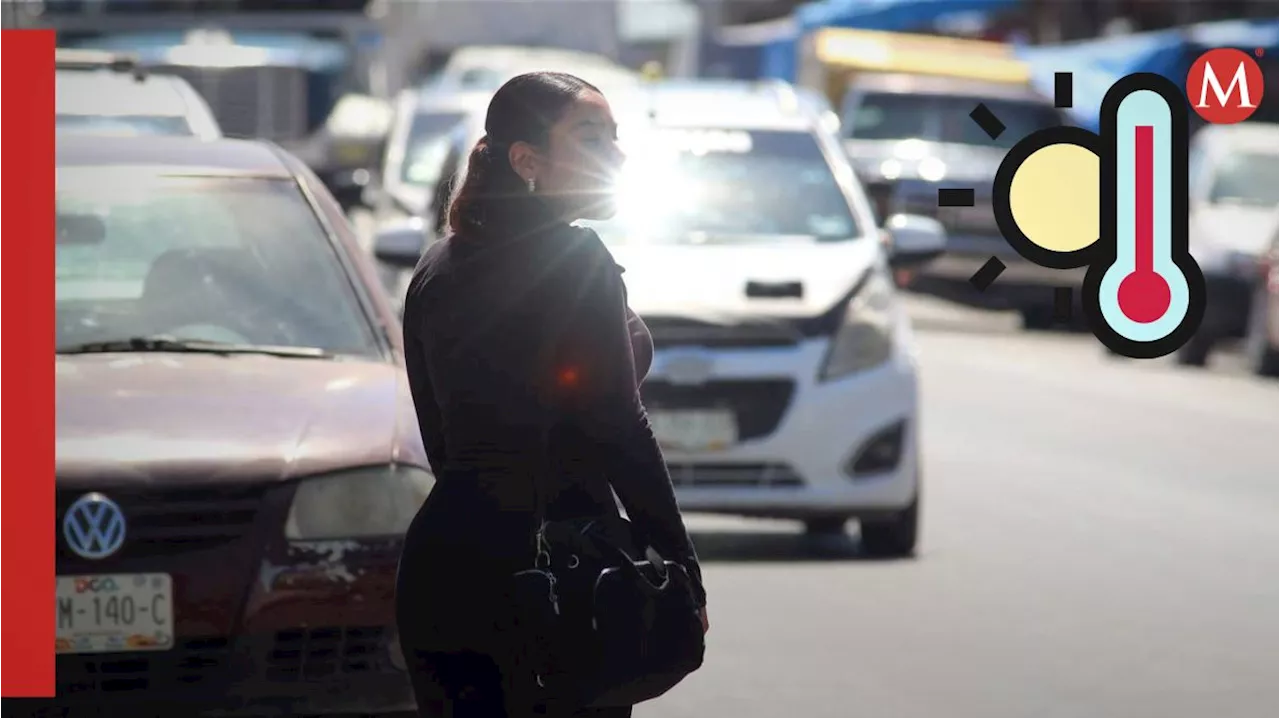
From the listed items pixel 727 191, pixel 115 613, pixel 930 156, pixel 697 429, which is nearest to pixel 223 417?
pixel 115 613

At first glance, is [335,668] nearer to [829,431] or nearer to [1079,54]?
[829,431]

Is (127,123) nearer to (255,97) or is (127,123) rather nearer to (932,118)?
(932,118)

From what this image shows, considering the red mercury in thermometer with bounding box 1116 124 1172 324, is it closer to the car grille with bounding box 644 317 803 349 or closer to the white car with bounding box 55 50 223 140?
the car grille with bounding box 644 317 803 349

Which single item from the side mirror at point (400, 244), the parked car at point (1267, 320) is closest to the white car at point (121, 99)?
the side mirror at point (400, 244)

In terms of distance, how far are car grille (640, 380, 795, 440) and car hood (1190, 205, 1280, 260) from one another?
11.4 meters

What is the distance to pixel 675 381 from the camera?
1125cm

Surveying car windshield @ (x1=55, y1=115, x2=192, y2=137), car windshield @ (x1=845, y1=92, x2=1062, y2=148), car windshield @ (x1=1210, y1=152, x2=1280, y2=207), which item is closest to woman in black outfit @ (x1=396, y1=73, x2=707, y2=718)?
car windshield @ (x1=55, y1=115, x2=192, y2=137)

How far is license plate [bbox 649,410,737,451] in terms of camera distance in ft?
36.8

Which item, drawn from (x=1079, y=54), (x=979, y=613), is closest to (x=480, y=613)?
(x=979, y=613)

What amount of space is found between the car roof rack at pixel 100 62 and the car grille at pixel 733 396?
84.4 inches

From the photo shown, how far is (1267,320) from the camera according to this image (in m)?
21.3

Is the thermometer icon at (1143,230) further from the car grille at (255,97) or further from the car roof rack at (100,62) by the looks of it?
the car grille at (255,97)

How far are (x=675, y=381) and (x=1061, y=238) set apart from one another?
3807 mm

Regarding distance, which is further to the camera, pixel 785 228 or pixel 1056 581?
pixel 785 228
